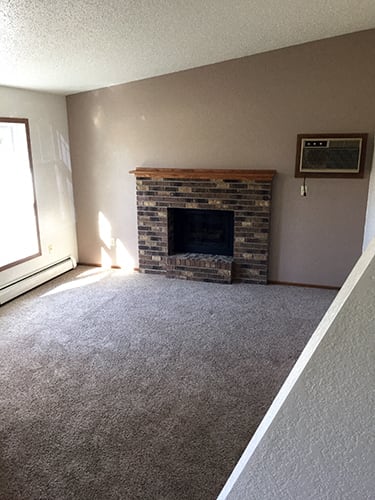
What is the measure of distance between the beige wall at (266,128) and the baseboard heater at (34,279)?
101cm

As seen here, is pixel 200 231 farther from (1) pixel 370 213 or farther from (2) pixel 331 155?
(1) pixel 370 213

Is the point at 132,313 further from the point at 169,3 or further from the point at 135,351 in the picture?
the point at 169,3

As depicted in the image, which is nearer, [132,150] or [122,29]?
[122,29]

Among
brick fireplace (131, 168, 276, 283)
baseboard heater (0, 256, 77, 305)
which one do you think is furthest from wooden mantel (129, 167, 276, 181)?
baseboard heater (0, 256, 77, 305)

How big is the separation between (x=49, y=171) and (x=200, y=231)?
1.95 m

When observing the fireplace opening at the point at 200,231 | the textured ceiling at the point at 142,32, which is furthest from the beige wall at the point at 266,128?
the fireplace opening at the point at 200,231

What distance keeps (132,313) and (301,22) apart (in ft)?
9.69

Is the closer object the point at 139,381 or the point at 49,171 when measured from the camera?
the point at 139,381

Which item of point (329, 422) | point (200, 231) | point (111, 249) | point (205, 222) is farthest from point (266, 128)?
point (329, 422)

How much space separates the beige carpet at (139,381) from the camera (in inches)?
83.2

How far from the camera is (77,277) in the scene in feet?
16.8

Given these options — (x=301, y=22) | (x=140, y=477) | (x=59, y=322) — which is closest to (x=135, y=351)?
(x=59, y=322)

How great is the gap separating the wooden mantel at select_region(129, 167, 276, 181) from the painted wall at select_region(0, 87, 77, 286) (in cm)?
93

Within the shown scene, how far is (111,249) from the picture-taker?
5398mm
